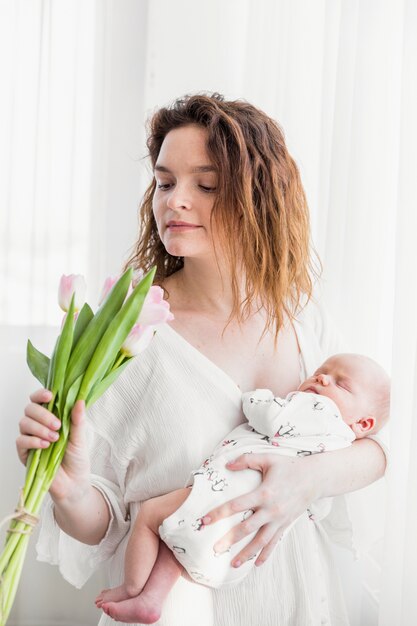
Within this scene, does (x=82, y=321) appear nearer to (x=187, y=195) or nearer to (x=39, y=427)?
(x=39, y=427)

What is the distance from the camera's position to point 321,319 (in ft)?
5.38

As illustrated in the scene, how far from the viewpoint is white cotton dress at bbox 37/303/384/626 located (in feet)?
4.40

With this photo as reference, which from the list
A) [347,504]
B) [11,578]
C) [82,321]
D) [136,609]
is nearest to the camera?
[11,578]

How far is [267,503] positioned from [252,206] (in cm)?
54

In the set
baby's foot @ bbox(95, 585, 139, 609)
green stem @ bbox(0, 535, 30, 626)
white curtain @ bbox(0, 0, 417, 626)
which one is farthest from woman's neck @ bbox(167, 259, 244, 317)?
green stem @ bbox(0, 535, 30, 626)

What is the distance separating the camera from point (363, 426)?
4.84 ft

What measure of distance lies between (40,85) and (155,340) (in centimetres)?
137

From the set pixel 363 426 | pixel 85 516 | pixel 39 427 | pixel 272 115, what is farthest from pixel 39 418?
pixel 272 115

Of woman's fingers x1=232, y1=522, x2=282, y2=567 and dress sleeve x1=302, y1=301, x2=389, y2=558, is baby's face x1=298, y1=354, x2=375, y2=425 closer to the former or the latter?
dress sleeve x1=302, y1=301, x2=389, y2=558

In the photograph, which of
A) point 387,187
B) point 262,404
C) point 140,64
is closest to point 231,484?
point 262,404

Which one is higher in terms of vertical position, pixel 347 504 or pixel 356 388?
pixel 356 388

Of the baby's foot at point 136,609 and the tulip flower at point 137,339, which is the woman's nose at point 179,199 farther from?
the baby's foot at point 136,609

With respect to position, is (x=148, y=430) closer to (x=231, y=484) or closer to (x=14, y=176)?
(x=231, y=484)

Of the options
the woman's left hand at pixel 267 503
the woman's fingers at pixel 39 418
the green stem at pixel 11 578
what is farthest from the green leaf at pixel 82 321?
the woman's left hand at pixel 267 503
